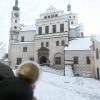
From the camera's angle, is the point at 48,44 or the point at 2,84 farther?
the point at 48,44

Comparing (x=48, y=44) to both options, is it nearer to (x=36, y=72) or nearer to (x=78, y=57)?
(x=78, y=57)

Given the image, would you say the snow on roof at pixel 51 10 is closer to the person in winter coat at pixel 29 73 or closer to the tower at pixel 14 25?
the tower at pixel 14 25

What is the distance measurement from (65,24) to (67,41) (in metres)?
3.20

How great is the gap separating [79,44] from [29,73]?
41828 mm

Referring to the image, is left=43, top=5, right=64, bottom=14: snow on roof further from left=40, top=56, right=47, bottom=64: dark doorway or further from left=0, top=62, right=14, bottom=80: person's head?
left=0, top=62, right=14, bottom=80: person's head

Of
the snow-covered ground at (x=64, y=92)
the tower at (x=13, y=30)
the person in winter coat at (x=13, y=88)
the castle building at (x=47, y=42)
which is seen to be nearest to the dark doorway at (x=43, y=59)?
the castle building at (x=47, y=42)

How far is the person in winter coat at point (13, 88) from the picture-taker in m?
1.19

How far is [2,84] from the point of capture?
1.22 meters

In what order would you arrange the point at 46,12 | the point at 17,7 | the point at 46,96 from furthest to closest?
the point at 17,7 < the point at 46,12 < the point at 46,96

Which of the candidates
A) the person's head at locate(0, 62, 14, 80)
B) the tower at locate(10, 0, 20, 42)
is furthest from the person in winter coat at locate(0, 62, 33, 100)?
the tower at locate(10, 0, 20, 42)

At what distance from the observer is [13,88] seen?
122 centimetres

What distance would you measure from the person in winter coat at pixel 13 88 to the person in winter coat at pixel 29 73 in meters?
0.06

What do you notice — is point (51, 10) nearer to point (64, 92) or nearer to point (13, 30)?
point (13, 30)

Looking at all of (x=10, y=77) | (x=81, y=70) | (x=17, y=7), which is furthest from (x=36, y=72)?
(x=17, y=7)
